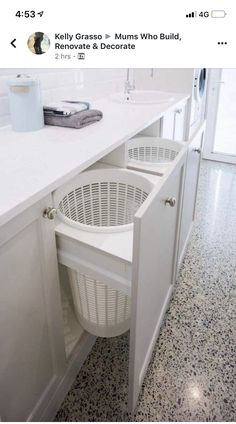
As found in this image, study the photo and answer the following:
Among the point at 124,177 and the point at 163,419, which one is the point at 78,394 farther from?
the point at 124,177

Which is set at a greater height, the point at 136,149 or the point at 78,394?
the point at 136,149

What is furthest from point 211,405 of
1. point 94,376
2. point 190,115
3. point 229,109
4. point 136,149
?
point 229,109

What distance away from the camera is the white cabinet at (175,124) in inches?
74.6

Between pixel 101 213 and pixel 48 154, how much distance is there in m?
0.54

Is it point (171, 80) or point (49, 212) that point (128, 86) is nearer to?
point (171, 80)

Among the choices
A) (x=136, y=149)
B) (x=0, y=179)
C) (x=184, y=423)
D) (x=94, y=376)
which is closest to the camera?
(x=0, y=179)

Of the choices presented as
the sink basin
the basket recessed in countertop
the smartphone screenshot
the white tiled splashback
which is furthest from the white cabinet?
the basket recessed in countertop

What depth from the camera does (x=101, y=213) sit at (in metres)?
1.49

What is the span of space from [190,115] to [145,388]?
6.58 feet

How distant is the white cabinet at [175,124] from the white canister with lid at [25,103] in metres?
0.84

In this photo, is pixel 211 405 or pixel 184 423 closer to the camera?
pixel 184 423
